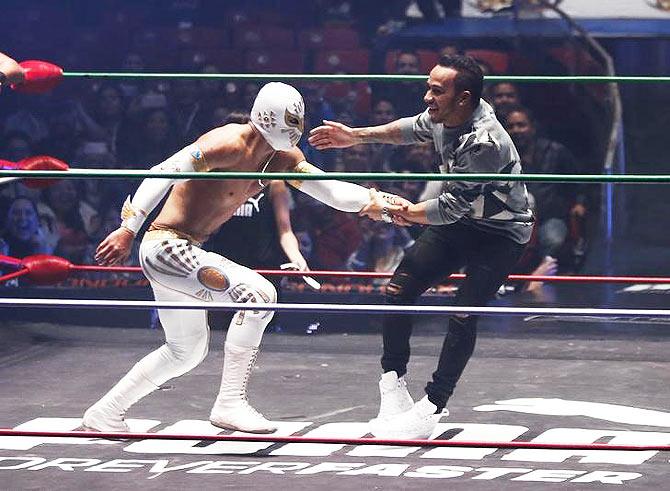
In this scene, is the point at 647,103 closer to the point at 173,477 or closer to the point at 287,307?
the point at 173,477

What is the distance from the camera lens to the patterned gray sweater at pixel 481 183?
5.47m

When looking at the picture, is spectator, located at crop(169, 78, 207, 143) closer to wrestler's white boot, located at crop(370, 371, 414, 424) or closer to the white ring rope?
wrestler's white boot, located at crop(370, 371, 414, 424)

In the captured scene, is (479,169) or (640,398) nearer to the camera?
(479,169)

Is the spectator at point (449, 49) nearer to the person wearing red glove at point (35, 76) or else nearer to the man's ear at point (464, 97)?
the man's ear at point (464, 97)

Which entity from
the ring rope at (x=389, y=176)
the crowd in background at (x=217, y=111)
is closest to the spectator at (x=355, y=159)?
the crowd in background at (x=217, y=111)

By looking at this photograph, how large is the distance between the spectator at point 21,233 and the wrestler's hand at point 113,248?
3332mm

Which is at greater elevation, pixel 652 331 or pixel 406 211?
pixel 406 211

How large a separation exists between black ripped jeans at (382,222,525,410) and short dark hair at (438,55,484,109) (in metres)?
0.52

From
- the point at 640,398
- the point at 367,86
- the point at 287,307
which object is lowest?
the point at 640,398

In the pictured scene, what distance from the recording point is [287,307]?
4.13 metres

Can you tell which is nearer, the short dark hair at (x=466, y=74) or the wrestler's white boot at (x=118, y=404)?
the short dark hair at (x=466, y=74)

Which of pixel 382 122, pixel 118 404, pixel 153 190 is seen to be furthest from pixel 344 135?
pixel 382 122

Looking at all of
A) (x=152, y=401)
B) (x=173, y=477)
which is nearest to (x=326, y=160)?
(x=152, y=401)

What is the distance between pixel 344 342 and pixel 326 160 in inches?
39.3
